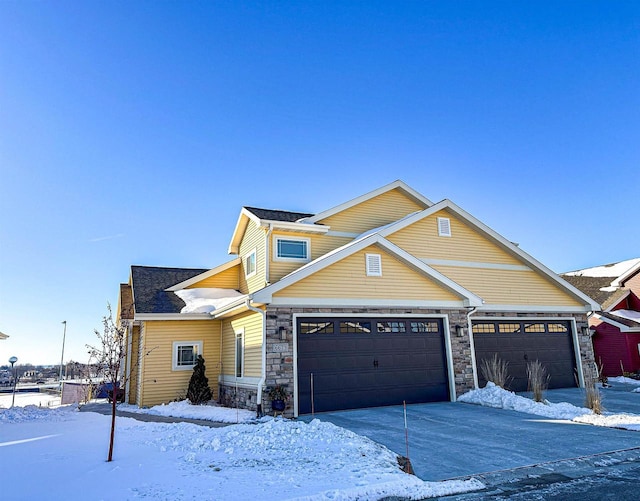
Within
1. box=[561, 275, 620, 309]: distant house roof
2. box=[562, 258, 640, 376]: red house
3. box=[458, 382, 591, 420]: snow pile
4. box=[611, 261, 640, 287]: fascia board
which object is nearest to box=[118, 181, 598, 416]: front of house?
box=[458, 382, 591, 420]: snow pile

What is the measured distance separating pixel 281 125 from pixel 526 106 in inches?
361

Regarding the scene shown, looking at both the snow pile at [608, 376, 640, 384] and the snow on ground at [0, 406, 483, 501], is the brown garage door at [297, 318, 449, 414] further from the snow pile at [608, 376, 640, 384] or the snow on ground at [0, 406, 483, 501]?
the snow pile at [608, 376, 640, 384]

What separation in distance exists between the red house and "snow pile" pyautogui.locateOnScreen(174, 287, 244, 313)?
1828 cm

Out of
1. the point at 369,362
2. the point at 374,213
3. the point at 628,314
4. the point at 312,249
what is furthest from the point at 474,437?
the point at 628,314

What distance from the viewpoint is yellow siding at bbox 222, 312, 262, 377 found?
12094mm

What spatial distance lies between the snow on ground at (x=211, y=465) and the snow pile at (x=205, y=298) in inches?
261

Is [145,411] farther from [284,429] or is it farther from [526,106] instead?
[526,106]

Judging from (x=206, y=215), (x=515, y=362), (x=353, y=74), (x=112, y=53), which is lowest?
(x=515, y=362)

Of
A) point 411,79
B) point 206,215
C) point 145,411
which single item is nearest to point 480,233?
point 411,79

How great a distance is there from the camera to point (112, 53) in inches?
478

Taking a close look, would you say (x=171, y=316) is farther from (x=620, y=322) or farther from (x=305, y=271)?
(x=620, y=322)

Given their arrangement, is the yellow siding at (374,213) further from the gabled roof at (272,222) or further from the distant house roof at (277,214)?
the distant house roof at (277,214)

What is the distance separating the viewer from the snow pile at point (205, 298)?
16.1m

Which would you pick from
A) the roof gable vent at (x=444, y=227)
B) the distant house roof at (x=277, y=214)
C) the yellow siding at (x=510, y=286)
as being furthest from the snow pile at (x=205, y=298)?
the yellow siding at (x=510, y=286)
